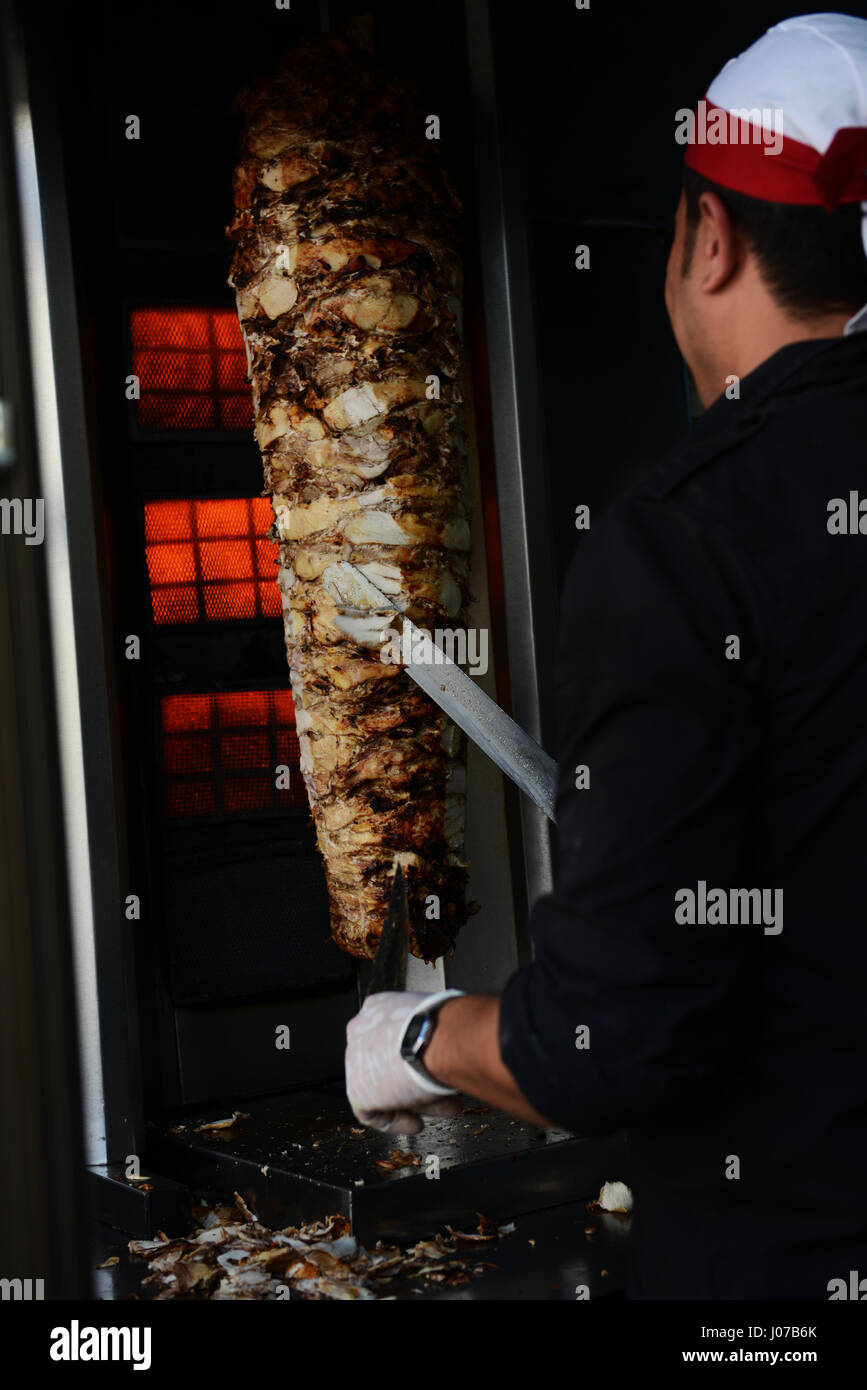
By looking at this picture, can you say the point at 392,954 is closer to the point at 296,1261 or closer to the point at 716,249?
the point at 296,1261

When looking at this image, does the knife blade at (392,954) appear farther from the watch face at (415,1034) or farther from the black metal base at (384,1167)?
the black metal base at (384,1167)

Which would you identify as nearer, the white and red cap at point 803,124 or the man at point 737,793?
the man at point 737,793

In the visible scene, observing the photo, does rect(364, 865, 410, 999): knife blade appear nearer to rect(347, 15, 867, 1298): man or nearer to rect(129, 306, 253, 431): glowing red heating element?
rect(347, 15, 867, 1298): man

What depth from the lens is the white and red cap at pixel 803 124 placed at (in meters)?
1.25

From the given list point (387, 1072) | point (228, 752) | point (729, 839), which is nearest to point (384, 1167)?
point (228, 752)

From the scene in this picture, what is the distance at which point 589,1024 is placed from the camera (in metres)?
1.11

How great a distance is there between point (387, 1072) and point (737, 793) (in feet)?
1.57

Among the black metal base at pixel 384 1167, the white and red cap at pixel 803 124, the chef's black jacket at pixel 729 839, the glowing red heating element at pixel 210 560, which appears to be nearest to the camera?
the chef's black jacket at pixel 729 839

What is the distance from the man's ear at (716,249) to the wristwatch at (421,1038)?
28.6 inches

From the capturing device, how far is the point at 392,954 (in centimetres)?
171

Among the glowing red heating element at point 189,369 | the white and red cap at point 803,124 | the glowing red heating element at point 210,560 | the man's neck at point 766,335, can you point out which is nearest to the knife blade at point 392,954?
the man's neck at point 766,335

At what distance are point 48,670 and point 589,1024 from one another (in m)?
0.55
